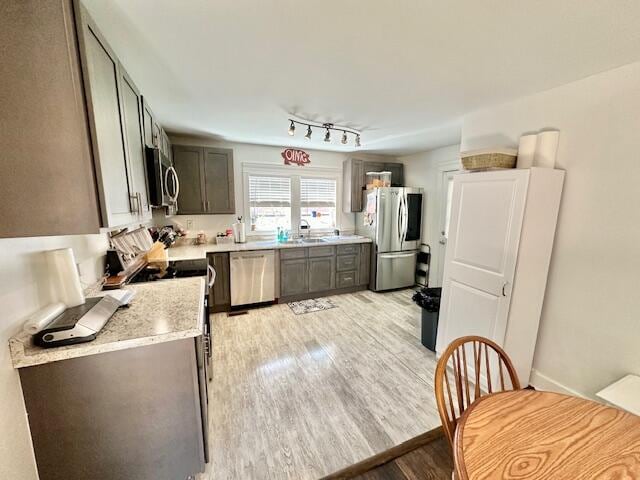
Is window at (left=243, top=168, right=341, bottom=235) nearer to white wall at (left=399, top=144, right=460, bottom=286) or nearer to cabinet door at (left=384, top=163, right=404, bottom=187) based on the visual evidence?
cabinet door at (left=384, top=163, right=404, bottom=187)

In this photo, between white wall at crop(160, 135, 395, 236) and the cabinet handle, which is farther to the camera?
white wall at crop(160, 135, 395, 236)

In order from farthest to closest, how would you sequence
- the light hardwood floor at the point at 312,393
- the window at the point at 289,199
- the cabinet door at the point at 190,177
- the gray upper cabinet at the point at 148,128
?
1. the window at the point at 289,199
2. the cabinet door at the point at 190,177
3. the gray upper cabinet at the point at 148,128
4. the light hardwood floor at the point at 312,393

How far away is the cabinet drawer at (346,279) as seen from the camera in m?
4.10

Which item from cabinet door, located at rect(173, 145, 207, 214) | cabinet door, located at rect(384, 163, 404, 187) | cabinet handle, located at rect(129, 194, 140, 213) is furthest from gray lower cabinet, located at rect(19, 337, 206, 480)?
cabinet door, located at rect(384, 163, 404, 187)

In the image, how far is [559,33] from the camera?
4.22 feet

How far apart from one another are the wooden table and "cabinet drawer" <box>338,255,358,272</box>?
3.03 metres

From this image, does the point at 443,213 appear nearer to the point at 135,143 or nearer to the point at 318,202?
the point at 318,202

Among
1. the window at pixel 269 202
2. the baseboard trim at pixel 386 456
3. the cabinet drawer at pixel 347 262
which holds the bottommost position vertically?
the baseboard trim at pixel 386 456

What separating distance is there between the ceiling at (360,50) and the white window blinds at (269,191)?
1.72 metres

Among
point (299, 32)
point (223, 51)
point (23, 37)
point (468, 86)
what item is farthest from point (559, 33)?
point (23, 37)

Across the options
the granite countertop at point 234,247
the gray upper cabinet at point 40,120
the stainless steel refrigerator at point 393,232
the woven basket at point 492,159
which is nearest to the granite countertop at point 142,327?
the gray upper cabinet at point 40,120

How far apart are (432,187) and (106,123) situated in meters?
4.09

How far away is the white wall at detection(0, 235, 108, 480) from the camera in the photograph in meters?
0.95

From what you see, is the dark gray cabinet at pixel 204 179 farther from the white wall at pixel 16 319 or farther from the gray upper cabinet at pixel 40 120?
the gray upper cabinet at pixel 40 120
